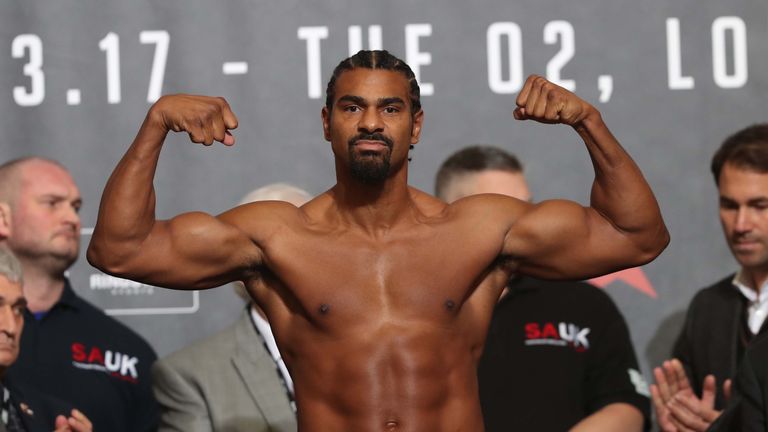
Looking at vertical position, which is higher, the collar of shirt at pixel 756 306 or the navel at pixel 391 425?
the collar of shirt at pixel 756 306

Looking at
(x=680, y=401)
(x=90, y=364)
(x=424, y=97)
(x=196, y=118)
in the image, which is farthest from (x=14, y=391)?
(x=680, y=401)

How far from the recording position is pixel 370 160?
74.7 inches

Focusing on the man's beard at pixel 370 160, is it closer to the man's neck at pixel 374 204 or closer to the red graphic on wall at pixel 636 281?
the man's neck at pixel 374 204

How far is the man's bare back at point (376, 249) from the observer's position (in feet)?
6.24

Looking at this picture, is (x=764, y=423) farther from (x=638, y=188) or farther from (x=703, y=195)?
(x=703, y=195)

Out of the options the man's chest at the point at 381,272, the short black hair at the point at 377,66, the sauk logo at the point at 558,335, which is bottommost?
the sauk logo at the point at 558,335

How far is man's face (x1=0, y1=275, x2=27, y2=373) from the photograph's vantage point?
7.80ft

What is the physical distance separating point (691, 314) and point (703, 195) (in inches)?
16.1

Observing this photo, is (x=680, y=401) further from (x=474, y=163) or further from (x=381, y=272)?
(x=381, y=272)

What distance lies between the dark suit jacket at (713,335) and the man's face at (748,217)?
0.11 meters

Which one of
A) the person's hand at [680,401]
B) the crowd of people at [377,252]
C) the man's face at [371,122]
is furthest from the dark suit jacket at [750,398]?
the man's face at [371,122]

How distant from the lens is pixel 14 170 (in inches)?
116

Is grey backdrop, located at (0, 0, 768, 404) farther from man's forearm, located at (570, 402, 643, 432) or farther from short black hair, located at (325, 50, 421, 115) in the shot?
short black hair, located at (325, 50, 421, 115)

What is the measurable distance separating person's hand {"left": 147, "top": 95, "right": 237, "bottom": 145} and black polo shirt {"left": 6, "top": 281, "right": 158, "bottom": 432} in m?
1.08
